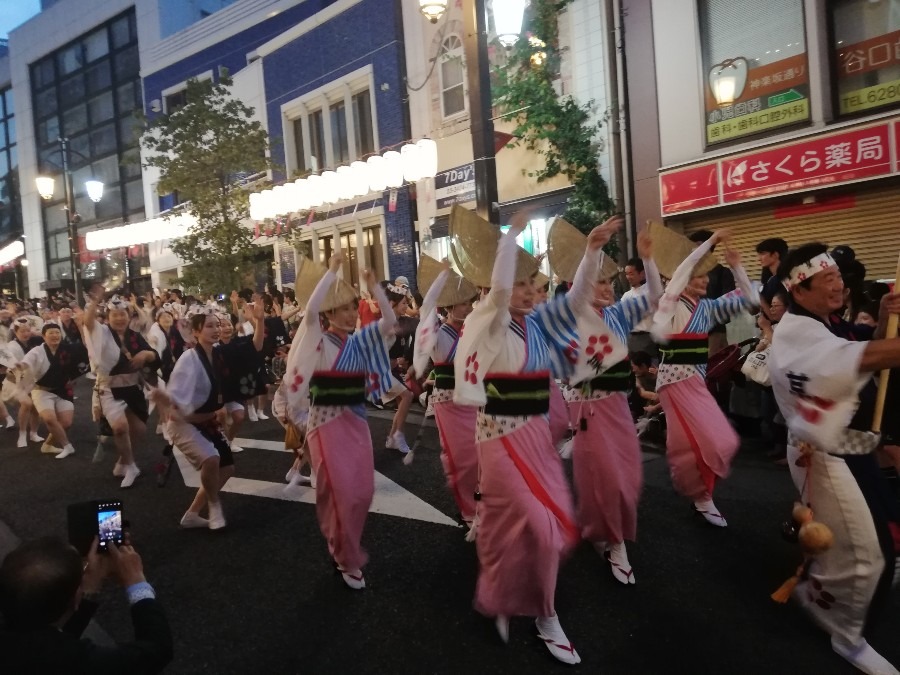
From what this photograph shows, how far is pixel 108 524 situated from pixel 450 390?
10.3 feet

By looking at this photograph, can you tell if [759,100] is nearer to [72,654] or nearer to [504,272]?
[504,272]

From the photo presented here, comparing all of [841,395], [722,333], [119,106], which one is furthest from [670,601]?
[119,106]

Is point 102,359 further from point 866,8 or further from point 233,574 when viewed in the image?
point 866,8

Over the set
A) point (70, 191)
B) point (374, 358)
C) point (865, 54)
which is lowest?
point (374, 358)

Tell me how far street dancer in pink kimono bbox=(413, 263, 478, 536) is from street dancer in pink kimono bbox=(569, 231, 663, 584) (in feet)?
2.88

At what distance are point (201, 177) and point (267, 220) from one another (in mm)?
2188

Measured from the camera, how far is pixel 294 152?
1908 cm

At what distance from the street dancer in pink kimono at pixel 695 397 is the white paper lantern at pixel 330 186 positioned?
10.6 meters

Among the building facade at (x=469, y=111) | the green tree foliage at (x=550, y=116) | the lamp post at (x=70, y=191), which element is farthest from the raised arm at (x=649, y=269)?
the lamp post at (x=70, y=191)

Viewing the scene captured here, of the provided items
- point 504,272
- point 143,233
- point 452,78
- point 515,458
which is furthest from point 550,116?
point 143,233

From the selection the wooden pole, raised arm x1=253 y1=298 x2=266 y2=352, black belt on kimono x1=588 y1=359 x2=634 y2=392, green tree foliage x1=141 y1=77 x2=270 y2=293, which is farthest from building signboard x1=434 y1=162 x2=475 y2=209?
the wooden pole

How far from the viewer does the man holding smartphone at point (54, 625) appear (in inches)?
71.6

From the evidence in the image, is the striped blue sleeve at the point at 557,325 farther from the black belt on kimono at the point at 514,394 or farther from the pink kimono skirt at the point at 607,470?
the pink kimono skirt at the point at 607,470

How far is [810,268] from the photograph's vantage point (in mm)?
2980
